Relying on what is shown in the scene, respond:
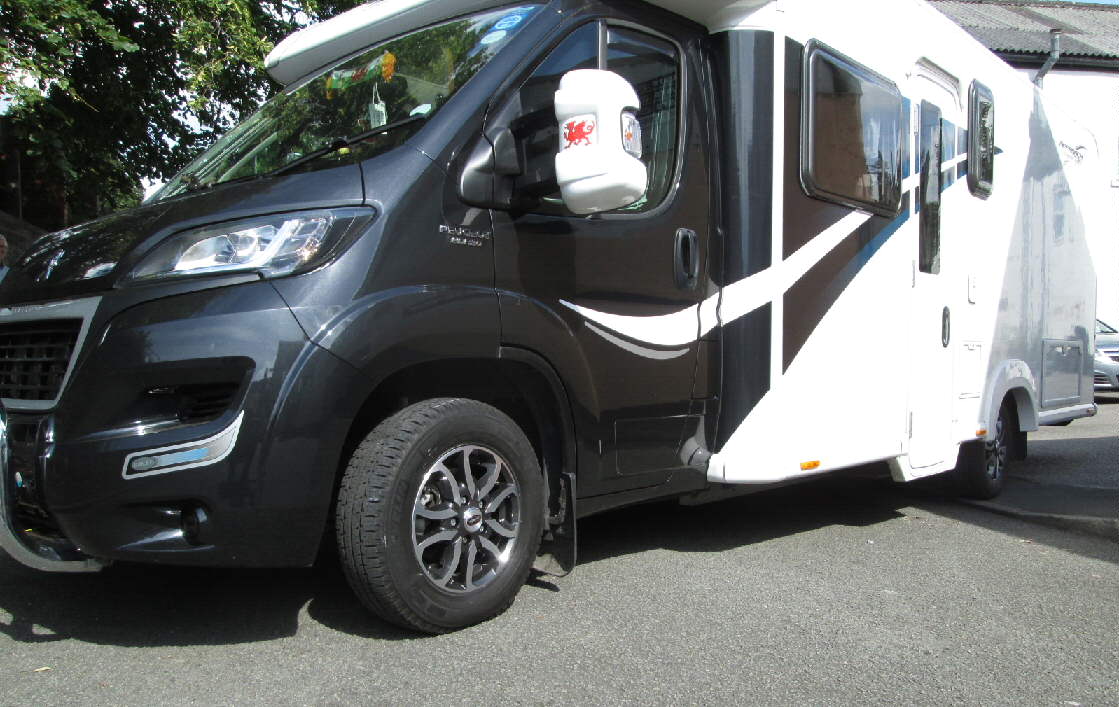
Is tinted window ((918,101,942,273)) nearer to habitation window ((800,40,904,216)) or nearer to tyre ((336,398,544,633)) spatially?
habitation window ((800,40,904,216))

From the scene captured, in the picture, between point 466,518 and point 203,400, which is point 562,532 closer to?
point 466,518

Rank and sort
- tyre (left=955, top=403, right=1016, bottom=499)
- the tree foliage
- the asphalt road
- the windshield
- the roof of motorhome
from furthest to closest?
the roof of motorhome
the tree foliage
tyre (left=955, top=403, right=1016, bottom=499)
the windshield
the asphalt road

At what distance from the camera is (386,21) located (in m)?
4.15

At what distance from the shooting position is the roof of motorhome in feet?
78.6

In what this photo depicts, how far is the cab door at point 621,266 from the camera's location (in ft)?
11.3

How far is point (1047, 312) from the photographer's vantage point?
22.8 feet

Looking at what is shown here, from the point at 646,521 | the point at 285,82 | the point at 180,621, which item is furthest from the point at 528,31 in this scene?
the point at 646,521

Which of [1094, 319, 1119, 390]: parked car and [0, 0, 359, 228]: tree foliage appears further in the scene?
[1094, 319, 1119, 390]: parked car

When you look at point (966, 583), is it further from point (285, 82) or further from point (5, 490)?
point (285, 82)

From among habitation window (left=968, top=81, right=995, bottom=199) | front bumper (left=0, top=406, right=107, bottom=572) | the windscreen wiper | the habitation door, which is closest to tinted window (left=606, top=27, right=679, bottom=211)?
the windscreen wiper

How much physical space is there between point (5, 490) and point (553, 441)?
1841mm

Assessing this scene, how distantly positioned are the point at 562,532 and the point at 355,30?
2448 millimetres

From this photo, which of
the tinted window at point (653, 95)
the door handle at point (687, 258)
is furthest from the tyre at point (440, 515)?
the tinted window at point (653, 95)

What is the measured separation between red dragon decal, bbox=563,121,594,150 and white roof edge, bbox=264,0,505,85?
885 millimetres
